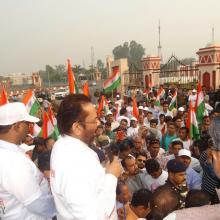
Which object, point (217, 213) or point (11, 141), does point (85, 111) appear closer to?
point (11, 141)

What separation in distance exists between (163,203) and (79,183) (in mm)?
963

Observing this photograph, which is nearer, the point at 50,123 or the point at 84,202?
the point at 84,202

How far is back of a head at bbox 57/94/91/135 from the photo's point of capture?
1.51 metres

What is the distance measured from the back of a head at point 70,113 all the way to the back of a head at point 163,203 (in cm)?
96

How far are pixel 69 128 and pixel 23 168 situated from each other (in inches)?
15.3

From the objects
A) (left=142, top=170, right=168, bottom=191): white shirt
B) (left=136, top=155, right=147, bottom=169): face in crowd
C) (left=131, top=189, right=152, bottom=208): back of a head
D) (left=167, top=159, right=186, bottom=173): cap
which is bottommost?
(left=142, top=170, right=168, bottom=191): white shirt

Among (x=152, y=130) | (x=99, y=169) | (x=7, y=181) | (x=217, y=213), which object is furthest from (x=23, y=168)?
(x=152, y=130)

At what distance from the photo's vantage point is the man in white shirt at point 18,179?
1.61 meters

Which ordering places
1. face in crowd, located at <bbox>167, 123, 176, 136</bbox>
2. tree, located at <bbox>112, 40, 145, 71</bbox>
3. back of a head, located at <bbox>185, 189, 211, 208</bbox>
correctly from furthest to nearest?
tree, located at <bbox>112, 40, 145, 71</bbox> < face in crowd, located at <bbox>167, 123, 176, 136</bbox> < back of a head, located at <bbox>185, 189, 211, 208</bbox>

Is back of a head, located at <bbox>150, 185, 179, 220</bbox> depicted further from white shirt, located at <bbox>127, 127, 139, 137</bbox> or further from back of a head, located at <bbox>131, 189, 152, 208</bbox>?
white shirt, located at <bbox>127, 127, 139, 137</bbox>

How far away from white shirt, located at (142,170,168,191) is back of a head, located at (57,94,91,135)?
237 cm

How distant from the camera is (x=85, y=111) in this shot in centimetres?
153

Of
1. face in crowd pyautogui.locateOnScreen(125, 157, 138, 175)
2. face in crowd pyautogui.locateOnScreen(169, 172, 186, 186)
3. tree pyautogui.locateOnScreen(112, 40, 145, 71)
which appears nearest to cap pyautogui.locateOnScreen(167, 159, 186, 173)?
face in crowd pyautogui.locateOnScreen(169, 172, 186, 186)

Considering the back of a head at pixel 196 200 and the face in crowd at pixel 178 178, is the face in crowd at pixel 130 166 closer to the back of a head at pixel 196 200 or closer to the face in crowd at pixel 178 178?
the face in crowd at pixel 178 178
